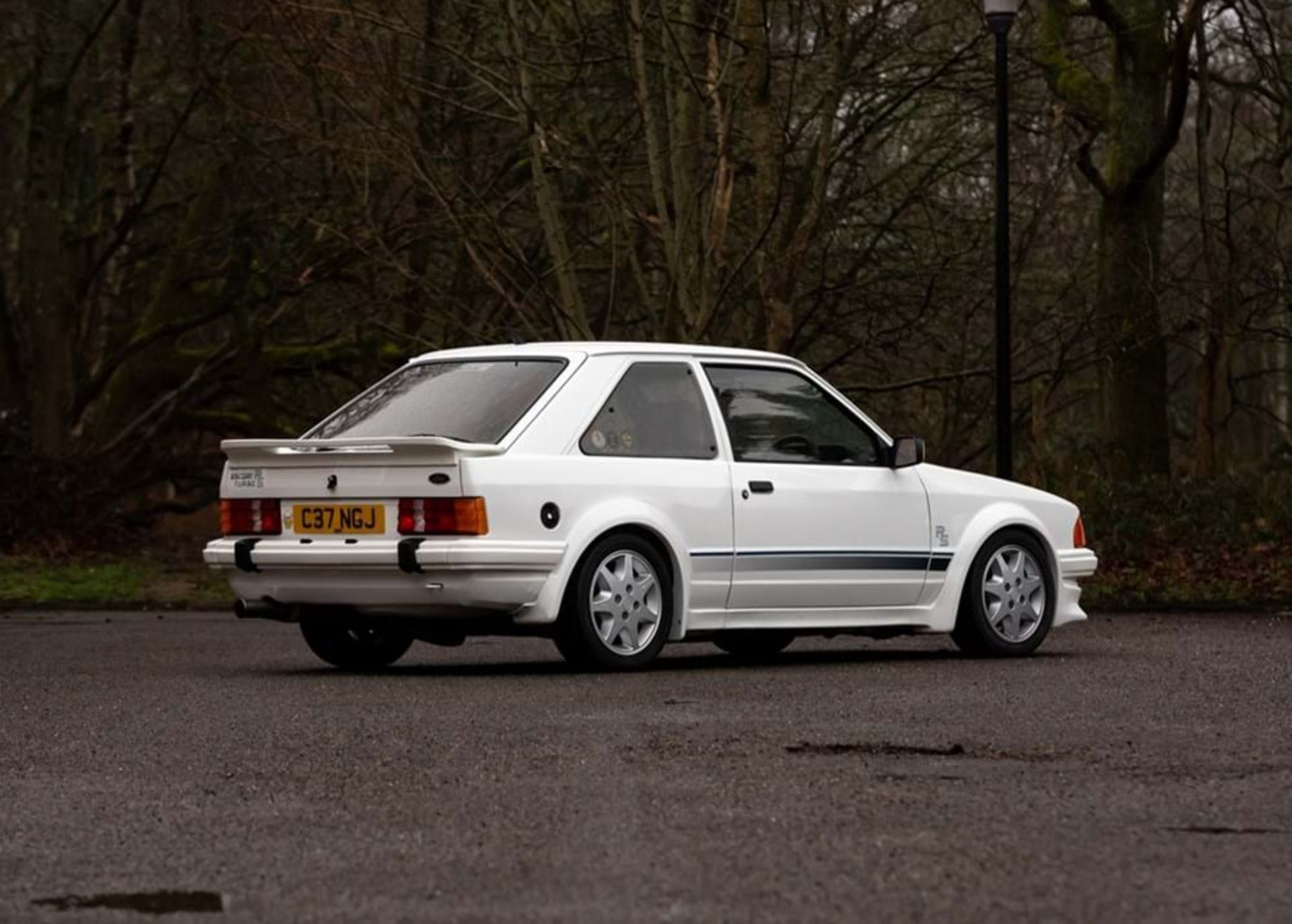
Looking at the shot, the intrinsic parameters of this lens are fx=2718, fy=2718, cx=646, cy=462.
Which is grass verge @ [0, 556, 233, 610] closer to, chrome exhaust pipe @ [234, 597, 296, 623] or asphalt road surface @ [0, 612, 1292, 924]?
asphalt road surface @ [0, 612, 1292, 924]

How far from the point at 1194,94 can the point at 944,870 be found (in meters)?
38.7

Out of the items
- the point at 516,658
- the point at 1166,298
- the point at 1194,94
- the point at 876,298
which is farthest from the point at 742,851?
the point at 1194,94

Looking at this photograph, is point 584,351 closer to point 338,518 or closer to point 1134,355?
point 338,518

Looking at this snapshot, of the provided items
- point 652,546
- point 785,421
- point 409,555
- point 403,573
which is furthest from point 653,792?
point 785,421

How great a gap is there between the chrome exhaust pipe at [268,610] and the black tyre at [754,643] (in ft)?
7.69

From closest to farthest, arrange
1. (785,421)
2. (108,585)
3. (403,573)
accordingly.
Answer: (403,573)
(785,421)
(108,585)

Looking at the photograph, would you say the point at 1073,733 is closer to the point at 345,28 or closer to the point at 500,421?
the point at 500,421

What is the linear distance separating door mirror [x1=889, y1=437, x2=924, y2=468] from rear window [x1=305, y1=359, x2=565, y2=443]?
1.96 metres

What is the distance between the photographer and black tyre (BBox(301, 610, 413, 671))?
13.9 m

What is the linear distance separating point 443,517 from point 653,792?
459 centimetres

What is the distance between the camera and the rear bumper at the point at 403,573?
41.1 ft

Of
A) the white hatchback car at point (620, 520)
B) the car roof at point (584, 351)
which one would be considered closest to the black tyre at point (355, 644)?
the white hatchback car at point (620, 520)

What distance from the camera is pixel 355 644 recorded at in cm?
1401

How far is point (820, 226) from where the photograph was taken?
22.2m
